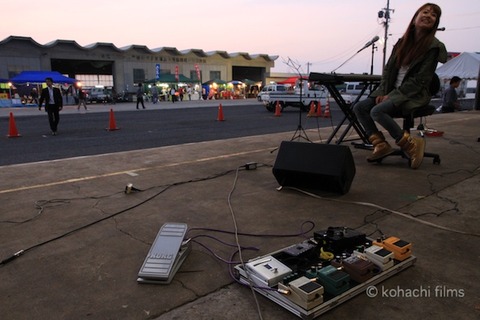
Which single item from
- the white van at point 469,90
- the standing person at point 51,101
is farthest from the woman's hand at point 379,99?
the white van at point 469,90

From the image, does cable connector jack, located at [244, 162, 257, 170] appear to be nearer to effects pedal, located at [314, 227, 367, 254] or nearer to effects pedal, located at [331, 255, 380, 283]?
effects pedal, located at [314, 227, 367, 254]

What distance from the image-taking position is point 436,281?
2.16 metres

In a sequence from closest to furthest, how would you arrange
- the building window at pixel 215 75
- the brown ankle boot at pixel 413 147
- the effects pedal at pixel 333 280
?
the effects pedal at pixel 333 280 → the brown ankle boot at pixel 413 147 → the building window at pixel 215 75

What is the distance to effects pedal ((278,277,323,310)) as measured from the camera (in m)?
1.80

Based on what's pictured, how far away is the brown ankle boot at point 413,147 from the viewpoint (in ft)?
15.5

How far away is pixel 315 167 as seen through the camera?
3.72 metres

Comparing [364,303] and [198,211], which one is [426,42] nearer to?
[198,211]

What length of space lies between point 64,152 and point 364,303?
7111 millimetres

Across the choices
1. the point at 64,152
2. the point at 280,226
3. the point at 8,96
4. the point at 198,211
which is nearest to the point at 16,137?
the point at 64,152

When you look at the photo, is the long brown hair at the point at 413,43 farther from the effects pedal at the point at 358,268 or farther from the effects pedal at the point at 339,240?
the effects pedal at the point at 358,268

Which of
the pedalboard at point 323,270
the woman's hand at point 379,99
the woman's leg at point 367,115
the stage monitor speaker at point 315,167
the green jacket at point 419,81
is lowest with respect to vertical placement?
the pedalboard at point 323,270

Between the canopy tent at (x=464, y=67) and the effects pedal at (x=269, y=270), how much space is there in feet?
72.6

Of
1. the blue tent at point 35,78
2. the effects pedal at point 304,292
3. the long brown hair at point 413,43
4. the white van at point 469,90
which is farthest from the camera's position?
the white van at point 469,90

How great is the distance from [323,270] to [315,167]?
1.80m
